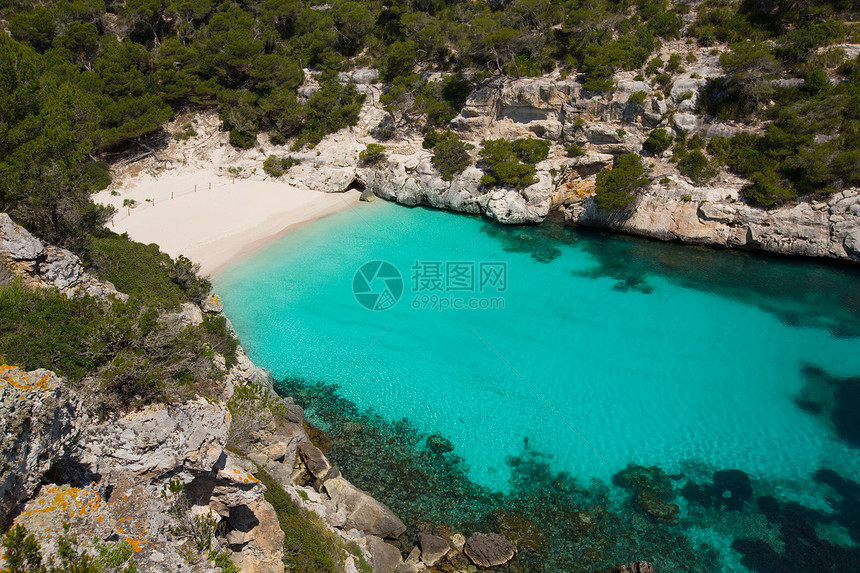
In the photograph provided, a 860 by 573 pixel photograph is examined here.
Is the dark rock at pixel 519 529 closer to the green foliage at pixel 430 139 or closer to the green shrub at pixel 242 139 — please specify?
the green foliage at pixel 430 139

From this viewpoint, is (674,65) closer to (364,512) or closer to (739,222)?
(739,222)

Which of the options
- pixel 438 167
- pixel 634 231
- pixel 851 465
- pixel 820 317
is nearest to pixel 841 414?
pixel 851 465

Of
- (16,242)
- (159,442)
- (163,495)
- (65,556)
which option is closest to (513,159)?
(16,242)

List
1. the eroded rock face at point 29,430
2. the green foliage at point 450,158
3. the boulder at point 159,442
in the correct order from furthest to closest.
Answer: the green foliage at point 450,158
the boulder at point 159,442
the eroded rock face at point 29,430

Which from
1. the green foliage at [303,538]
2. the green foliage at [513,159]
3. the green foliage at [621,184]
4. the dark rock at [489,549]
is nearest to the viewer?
the green foliage at [303,538]

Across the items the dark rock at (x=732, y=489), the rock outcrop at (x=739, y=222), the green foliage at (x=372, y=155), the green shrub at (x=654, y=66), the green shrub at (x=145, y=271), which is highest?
the green shrub at (x=654, y=66)

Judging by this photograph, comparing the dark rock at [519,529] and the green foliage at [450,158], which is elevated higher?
the green foliage at [450,158]

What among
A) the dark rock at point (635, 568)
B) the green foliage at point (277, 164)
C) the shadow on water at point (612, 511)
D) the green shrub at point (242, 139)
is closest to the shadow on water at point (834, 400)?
the shadow on water at point (612, 511)
